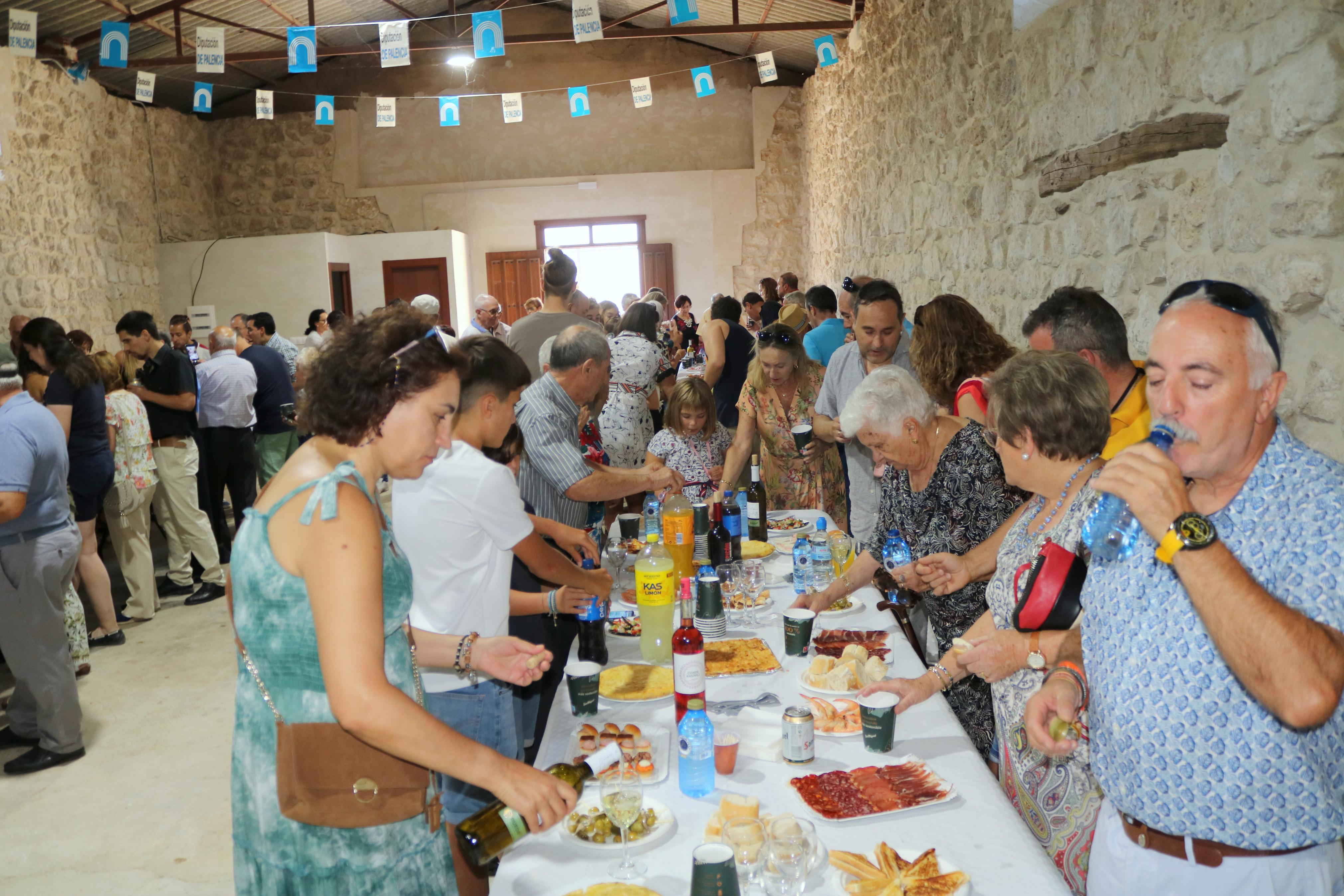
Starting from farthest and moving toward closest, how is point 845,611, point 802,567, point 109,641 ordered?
point 109,641 → point 802,567 → point 845,611

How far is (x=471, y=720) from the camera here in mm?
2223

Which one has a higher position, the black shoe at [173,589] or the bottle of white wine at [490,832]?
the bottle of white wine at [490,832]

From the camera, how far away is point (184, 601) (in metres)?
6.08

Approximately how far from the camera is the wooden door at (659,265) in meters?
14.0

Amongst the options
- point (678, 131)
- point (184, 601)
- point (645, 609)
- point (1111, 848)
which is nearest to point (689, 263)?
point (678, 131)

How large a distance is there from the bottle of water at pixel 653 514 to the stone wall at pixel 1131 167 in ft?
6.11

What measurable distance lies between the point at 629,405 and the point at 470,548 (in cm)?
258

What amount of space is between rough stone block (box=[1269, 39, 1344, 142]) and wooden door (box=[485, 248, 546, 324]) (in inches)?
483

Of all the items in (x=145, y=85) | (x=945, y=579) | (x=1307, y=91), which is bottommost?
(x=945, y=579)

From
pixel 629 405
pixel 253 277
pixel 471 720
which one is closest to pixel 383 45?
pixel 253 277

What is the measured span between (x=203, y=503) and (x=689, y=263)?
8797mm

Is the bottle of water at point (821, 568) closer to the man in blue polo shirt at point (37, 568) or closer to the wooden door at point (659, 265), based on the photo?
the man in blue polo shirt at point (37, 568)

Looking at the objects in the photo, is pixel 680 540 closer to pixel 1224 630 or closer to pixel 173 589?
pixel 1224 630

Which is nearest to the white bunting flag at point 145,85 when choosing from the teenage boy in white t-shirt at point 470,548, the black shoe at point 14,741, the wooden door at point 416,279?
the wooden door at point 416,279
